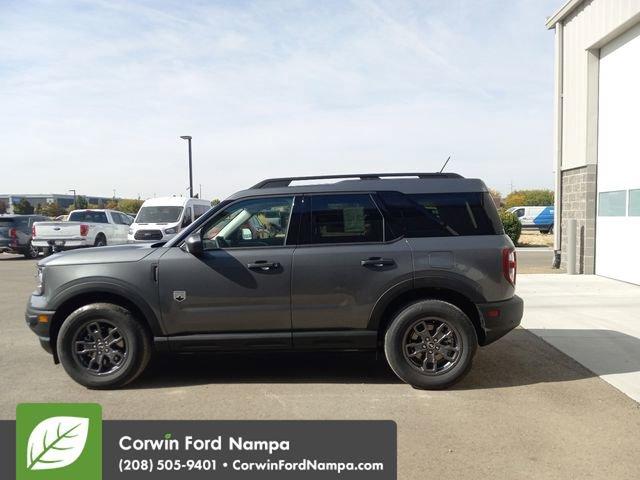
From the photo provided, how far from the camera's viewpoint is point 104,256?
496 centimetres

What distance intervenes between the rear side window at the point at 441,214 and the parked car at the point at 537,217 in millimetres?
31725

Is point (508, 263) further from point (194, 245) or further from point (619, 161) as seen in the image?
point (619, 161)

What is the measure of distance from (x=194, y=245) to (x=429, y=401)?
240cm

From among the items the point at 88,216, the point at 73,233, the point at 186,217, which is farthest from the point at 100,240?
the point at 186,217

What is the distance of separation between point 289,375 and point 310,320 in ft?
2.53

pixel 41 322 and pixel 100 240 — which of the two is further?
pixel 100 240

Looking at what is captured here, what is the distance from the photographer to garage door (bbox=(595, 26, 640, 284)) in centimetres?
1059

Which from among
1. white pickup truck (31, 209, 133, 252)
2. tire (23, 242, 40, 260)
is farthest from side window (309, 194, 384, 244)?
tire (23, 242, 40, 260)

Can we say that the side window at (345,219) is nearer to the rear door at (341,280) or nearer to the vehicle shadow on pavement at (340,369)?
the rear door at (341,280)

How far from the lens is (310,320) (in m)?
4.87

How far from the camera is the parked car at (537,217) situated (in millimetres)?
35062

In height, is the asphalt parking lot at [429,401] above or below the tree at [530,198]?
below

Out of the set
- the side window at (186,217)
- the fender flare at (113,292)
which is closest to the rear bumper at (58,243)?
the side window at (186,217)

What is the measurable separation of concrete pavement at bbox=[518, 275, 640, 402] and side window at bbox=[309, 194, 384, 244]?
104 inches
